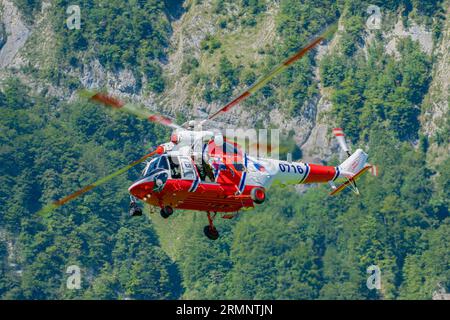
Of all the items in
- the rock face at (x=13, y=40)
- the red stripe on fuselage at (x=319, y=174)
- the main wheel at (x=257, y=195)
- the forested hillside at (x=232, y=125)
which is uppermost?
the rock face at (x=13, y=40)

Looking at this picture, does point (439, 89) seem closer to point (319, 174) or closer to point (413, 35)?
point (413, 35)

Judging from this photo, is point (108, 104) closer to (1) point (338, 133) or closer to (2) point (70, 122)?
(1) point (338, 133)

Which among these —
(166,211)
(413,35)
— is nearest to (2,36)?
(413,35)

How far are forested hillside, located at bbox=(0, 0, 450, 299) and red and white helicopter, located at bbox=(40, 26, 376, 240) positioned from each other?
82142 mm

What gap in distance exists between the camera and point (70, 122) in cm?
17675

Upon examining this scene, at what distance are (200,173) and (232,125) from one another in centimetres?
8926

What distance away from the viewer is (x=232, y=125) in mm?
163875

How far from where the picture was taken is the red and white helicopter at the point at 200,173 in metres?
73.8

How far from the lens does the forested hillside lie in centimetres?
16150

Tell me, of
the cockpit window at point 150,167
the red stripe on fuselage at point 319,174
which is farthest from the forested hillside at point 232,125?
the cockpit window at point 150,167

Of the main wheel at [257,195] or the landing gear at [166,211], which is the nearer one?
the landing gear at [166,211]

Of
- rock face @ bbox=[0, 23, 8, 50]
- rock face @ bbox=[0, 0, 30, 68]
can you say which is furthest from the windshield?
rock face @ bbox=[0, 23, 8, 50]

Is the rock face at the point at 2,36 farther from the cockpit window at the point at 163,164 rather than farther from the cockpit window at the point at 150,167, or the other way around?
the cockpit window at the point at 163,164

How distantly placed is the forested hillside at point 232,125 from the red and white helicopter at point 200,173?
269 ft
